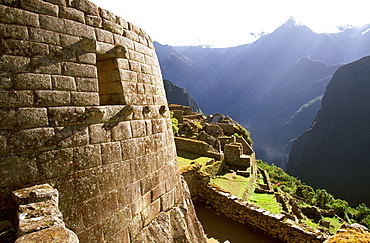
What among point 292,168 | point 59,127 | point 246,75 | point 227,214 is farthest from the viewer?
point 246,75

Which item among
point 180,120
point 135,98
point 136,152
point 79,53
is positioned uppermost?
point 79,53

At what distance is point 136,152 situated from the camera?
4105 mm

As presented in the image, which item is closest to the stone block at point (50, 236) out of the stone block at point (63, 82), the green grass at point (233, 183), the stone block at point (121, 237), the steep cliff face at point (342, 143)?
the stone block at point (121, 237)

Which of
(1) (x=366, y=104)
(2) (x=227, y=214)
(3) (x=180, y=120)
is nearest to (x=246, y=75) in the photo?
(1) (x=366, y=104)

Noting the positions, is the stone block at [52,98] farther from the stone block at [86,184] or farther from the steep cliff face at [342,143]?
the steep cliff face at [342,143]

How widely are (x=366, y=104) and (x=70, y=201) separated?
335 ft

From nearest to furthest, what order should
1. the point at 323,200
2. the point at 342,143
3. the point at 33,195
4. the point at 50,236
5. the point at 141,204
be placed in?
the point at 50,236 → the point at 33,195 → the point at 141,204 → the point at 323,200 → the point at 342,143

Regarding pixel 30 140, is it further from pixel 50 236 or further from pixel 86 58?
pixel 86 58

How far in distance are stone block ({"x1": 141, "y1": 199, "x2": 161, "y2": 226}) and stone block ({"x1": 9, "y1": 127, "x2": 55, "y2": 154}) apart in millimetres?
2267

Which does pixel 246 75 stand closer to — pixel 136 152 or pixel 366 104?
pixel 366 104

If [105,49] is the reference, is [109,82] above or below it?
below

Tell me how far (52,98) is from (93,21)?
1.61m

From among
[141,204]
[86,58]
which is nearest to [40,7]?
[86,58]

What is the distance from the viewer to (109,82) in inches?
163
